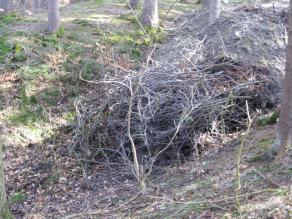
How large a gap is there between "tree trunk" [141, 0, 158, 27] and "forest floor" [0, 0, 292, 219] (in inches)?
18.3

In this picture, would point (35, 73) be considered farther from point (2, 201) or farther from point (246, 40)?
point (2, 201)

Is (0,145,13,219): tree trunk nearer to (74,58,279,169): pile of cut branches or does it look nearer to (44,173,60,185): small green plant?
(44,173,60,185): small green plant

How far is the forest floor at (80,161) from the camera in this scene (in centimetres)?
473

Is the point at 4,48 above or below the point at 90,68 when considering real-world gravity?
above

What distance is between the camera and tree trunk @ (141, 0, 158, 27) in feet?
47.3

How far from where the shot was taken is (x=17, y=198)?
665cm

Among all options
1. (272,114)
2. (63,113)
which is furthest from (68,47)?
(272,114)

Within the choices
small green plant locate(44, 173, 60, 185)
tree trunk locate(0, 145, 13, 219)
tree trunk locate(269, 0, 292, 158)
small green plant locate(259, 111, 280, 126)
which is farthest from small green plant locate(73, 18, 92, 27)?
tree trunk locate(269, 0, 292, 158)

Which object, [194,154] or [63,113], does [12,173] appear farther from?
[194,154]

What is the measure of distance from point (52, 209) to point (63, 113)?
Result: 3.71 m

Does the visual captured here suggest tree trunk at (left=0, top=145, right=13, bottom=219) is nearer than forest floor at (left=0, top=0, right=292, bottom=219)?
No

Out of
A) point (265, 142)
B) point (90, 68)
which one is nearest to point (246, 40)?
point (265, 142)

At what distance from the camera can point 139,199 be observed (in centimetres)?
536

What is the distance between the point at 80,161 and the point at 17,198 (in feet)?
3.83
